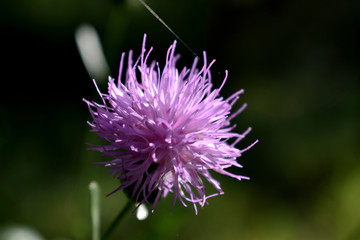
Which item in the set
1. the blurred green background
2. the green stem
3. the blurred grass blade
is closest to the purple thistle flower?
the green stem

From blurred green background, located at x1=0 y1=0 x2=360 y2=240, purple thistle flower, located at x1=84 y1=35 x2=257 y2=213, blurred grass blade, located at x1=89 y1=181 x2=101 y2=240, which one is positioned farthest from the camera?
blurred green background, located at x1=0 y1=0 x2=360 y2=240

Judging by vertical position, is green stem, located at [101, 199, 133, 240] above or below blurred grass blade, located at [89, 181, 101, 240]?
above

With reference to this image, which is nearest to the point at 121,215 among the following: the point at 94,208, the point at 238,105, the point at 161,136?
the point at 94,208

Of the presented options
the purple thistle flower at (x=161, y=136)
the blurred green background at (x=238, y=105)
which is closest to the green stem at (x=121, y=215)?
the purple thistle flower at (x=161, y=136)

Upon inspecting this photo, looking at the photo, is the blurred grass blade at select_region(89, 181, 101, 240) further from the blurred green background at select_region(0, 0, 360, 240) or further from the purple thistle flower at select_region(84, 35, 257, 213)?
the blurred green background at select_region(0, 0, 360, 240)

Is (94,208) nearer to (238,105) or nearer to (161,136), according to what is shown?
(161,136)

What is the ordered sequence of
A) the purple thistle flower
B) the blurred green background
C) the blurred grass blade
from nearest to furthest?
the purple thistle flower → the blurred grass blade → the blurred green background

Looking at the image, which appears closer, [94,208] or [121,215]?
[121,215]
